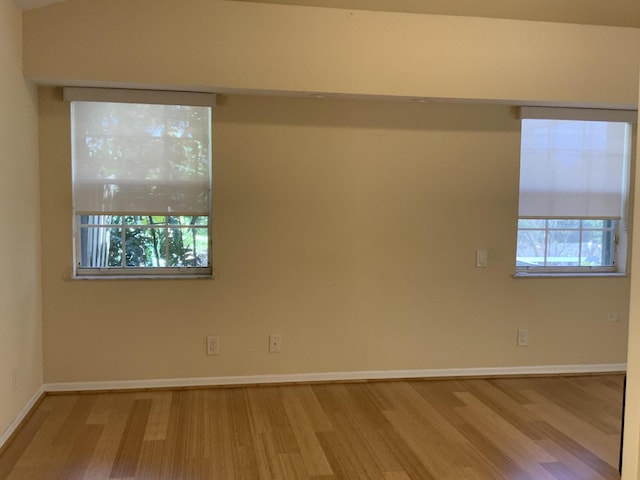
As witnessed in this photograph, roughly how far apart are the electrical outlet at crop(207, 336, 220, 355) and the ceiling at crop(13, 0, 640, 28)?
7.58ft

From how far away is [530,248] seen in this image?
4.22 m

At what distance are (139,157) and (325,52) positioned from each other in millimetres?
1457

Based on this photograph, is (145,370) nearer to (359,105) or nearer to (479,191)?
(359,105)

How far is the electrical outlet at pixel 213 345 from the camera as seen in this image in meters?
3.77

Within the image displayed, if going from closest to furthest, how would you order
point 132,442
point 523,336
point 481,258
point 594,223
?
point 132,442 → point 481,258 → point 523,336 → point 594,223

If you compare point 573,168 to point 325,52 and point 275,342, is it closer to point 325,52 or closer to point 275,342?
point 325,52

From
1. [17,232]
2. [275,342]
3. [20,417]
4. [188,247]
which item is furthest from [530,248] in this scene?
[20,417]

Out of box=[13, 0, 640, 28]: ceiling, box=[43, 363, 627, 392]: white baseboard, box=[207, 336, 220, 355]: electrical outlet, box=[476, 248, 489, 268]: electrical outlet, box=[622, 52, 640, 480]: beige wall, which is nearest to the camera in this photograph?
box=[622, 52, 640, 480]: beige wall

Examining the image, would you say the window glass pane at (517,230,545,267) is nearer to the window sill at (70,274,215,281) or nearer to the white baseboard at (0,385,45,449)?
the window sill at (70,274,215,281)

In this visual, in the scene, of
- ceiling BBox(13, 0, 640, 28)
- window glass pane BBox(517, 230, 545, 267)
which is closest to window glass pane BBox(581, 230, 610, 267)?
window glass pane BBox(517, 230, 545, 267)

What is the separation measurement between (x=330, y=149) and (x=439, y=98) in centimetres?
84

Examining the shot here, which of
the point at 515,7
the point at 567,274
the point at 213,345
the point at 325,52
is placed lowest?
the point at 213,345

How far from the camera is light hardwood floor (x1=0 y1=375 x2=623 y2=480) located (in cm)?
263

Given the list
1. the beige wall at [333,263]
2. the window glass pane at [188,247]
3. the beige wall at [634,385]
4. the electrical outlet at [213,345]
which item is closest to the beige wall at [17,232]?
the beige wall at [333,263]
